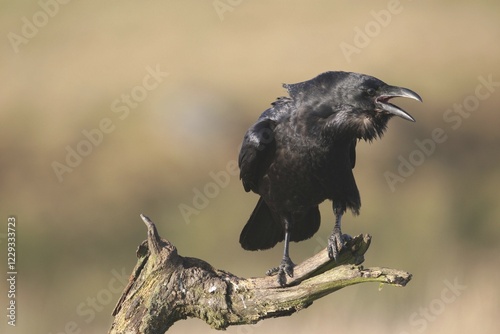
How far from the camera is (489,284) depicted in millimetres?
12406

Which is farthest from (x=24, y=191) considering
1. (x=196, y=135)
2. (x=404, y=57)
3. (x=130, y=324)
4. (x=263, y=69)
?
(x=130, y=324)

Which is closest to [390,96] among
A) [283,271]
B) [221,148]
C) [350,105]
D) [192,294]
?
[350,105]

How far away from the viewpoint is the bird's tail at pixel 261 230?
977cm

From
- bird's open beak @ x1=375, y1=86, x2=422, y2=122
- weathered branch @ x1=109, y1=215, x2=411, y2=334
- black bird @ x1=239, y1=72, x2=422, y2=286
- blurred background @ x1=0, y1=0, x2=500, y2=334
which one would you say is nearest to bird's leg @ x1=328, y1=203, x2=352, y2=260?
black bird @ x1=239, y1=72, x2=422, y2=286

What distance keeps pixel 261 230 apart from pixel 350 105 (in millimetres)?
1911

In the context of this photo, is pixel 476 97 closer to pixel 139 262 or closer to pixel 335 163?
pixel 335 163

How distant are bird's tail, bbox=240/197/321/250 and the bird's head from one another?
1423 millimetres

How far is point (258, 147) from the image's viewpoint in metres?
9.05

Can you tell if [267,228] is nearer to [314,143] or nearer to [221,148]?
[314,143]

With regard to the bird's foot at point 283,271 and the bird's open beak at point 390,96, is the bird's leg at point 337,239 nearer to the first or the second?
A: the bird's foot at point 283,271

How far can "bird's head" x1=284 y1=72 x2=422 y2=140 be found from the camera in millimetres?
8289

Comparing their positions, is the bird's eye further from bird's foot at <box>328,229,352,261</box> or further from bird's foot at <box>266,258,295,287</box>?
bird's foot at <box>266,258,295,287</box>

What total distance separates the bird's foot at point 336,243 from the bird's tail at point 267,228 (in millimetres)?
1084

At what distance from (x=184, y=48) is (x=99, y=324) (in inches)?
245
